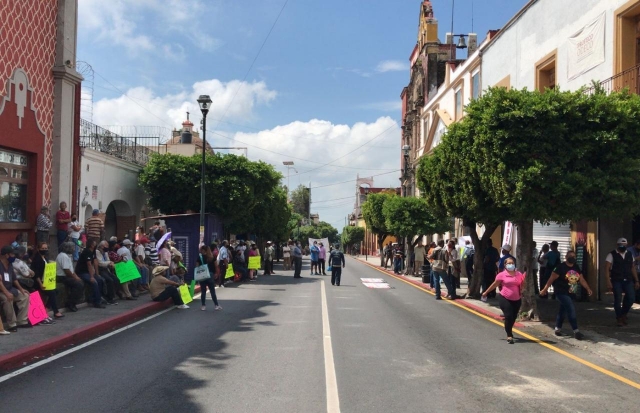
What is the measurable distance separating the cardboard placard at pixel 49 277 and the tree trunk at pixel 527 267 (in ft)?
32.6

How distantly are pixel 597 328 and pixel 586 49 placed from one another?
29.7ft

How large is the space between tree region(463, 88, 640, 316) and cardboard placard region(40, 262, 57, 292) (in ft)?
29.7

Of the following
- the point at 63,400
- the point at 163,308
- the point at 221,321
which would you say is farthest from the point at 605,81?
the point at 63,400

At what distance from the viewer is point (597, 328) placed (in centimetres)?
1251

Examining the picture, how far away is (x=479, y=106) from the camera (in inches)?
525

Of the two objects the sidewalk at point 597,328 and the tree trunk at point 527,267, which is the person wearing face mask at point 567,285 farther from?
the tree trunk at point 527,267

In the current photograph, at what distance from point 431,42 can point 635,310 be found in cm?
3517

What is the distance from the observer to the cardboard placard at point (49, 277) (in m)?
11.9

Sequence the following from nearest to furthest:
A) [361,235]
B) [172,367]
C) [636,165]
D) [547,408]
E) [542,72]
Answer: [547,408] → [172,367] → [636,165] → [542,72] → [361,235]

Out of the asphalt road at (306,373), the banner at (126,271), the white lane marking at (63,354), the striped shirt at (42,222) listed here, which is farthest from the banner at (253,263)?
the asphalt road at (306,373)

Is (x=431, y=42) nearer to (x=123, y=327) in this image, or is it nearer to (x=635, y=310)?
(x=635, y=310)

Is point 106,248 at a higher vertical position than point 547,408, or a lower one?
higher

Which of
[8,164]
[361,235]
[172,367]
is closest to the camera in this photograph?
[172,367]

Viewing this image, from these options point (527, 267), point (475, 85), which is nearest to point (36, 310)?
point (527, 267)
